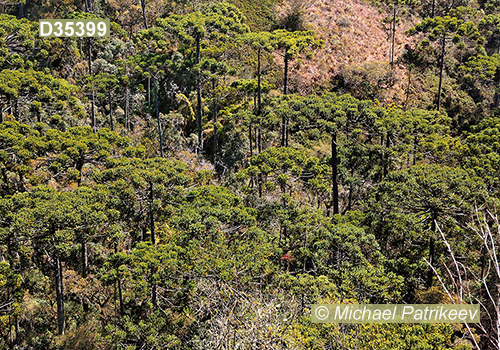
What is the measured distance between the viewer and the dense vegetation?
18.5m


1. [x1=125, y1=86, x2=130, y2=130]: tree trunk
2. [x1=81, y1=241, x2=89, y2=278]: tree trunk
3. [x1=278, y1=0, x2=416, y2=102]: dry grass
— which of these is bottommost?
[x1=81, y1=241, x2=89, y2=278]: tree trunk

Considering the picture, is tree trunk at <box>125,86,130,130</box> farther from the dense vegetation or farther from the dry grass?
the dry grass

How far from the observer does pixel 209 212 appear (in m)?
21.5

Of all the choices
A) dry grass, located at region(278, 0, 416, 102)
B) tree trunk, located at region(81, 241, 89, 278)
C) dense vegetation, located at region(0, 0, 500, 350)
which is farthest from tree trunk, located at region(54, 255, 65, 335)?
dry grass, located at region(278, 0, 416, 102)

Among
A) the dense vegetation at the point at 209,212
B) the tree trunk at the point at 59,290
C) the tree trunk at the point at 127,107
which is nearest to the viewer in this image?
the dense vegetation at the point at 209,212

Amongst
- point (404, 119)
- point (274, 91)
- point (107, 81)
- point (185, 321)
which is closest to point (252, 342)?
point (185, 321)

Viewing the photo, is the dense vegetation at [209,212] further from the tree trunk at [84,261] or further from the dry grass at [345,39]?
the dry grass at [345,39]

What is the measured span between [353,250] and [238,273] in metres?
5.80

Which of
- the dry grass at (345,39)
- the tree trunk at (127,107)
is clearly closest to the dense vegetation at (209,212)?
the tree trunk at (127,107)

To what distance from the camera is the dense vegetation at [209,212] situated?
1847cm

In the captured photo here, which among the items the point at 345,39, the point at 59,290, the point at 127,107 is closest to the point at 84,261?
the point at 59,290

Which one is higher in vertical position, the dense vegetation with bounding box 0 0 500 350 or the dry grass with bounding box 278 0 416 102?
the dry grass with bounding box 278 0 416 102

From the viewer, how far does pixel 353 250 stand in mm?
20250

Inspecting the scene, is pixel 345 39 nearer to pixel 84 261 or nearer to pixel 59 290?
pixel 84 261
